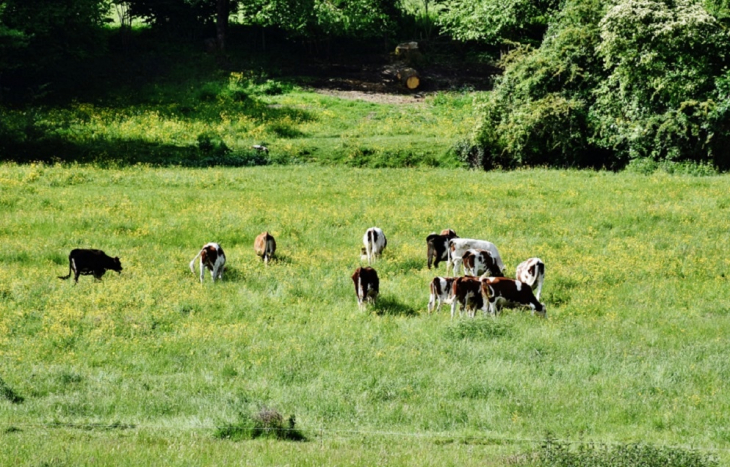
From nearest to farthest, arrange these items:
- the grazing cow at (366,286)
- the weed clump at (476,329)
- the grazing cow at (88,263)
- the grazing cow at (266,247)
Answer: the weed clump at (476,329) < the grazing cow at (366,286) < the grazing cow at (88,263) < the grazing cow at (266,247)

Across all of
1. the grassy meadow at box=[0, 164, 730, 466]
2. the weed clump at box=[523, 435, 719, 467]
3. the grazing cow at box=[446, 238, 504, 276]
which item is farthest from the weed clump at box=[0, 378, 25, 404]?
the grazing cow at box=[446, 238, 504, 276]

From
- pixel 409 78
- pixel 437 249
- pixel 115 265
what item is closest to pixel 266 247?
pixel 115 265

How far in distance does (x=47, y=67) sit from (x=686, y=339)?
46703mm

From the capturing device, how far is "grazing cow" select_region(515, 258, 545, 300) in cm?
2034

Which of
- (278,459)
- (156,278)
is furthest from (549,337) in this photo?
(156,278)

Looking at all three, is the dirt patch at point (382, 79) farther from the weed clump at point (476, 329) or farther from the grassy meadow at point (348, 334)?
the weed clump at point (476, 329)

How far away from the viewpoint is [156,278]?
21500 mm

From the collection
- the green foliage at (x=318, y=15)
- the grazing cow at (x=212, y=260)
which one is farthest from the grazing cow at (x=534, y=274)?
the green foliage at (x=318, y=15)

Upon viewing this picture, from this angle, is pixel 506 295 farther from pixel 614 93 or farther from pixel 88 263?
pixel 614 93

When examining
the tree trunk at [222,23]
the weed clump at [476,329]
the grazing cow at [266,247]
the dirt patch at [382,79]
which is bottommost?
the weed clump at [476,329]

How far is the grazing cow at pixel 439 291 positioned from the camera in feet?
63.2

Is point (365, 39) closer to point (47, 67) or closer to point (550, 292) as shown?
point (47, 67)

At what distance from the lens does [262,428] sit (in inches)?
491

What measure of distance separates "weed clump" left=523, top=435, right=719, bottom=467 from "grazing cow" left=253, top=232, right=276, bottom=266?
13302mm
